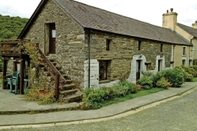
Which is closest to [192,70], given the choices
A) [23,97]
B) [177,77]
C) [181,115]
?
[177,77]

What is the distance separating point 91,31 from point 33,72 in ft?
14.0

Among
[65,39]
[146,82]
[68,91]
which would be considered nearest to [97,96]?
[68,91]

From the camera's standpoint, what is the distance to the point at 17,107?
352 inches

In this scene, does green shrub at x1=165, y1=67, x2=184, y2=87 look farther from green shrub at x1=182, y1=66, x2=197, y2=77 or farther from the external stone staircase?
the external stone staircase

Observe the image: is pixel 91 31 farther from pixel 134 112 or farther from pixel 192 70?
pixel 192 70

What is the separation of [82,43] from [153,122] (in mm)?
5771

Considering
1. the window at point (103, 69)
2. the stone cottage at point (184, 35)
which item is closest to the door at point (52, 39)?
the window at point (103, 69)

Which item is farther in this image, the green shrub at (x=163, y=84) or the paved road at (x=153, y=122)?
the green shrub at (x=163, y=84)

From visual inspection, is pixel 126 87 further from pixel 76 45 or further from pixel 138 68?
pixel 138 68

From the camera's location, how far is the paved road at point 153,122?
709cm

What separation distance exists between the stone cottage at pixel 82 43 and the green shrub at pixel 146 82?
554 mm

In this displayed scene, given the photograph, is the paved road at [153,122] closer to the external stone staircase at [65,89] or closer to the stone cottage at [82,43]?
the external stone staircase at [65,89]

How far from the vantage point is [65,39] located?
12.0m

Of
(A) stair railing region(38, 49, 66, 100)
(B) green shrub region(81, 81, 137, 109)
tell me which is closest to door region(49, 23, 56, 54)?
(A) stair railing region(38, 49, 66, 100)
